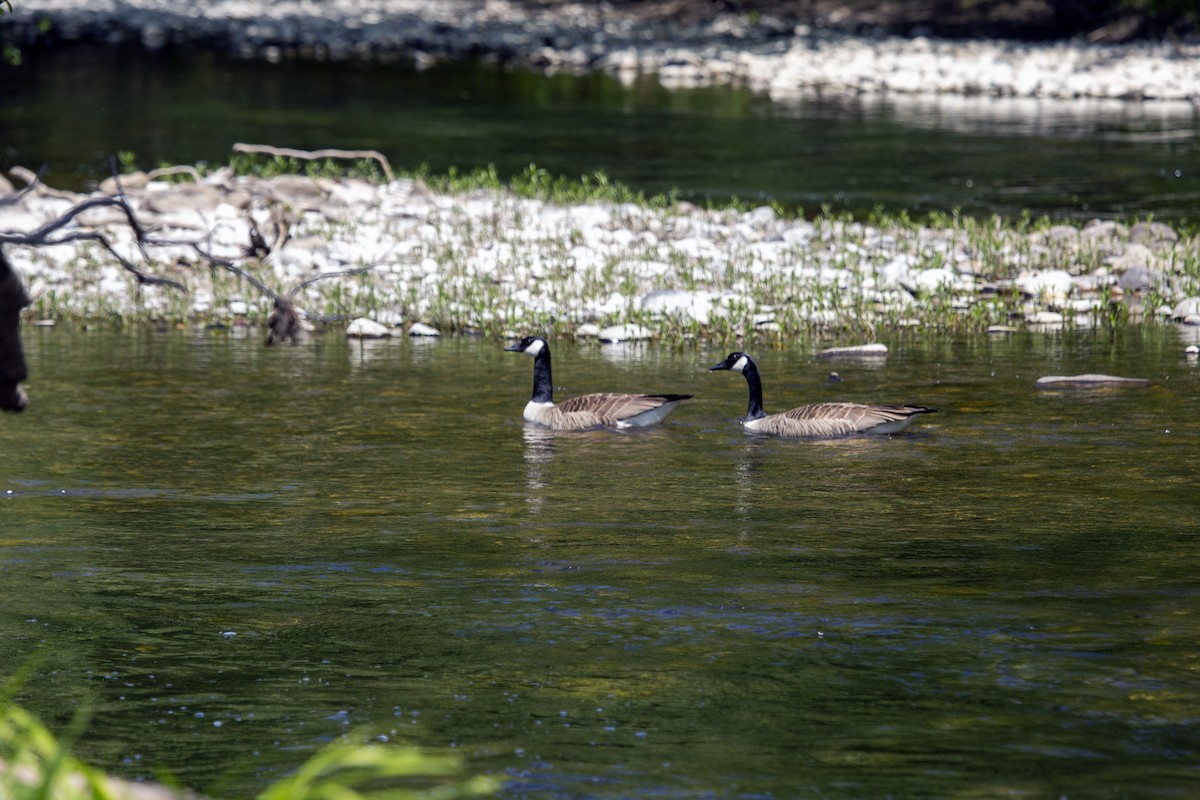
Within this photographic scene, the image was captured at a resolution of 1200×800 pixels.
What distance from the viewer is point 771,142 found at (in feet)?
131

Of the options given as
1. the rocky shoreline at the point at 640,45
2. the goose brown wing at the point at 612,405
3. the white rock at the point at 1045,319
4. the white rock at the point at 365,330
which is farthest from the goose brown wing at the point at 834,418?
the rocky shoreline at the point at 640,45

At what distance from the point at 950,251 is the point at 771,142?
52.8 ft

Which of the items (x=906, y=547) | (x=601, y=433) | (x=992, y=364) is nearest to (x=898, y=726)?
(x=906, y=547)

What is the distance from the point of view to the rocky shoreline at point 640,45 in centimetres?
5284

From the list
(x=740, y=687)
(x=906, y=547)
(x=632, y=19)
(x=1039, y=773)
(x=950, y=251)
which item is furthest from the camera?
(x=632, y=19)

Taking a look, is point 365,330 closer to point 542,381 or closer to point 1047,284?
point 542,381

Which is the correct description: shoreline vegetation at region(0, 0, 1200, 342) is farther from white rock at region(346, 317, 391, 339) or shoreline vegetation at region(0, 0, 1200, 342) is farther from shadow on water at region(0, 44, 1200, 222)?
shadow on water at region(0, 44, 1200, 222)

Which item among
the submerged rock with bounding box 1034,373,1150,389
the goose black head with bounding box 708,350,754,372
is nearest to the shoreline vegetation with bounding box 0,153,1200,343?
the submerged rock with bounding box 1034,373,1150,389

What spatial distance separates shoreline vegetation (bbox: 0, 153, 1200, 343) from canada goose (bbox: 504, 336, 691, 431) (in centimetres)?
354

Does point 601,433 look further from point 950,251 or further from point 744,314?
point 950,251

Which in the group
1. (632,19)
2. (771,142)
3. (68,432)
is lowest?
(68,432)

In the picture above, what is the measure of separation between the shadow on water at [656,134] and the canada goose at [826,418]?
44.2 feet

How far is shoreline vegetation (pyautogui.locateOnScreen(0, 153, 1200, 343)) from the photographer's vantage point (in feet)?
69.9

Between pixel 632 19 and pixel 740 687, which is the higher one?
pixel 632 19
